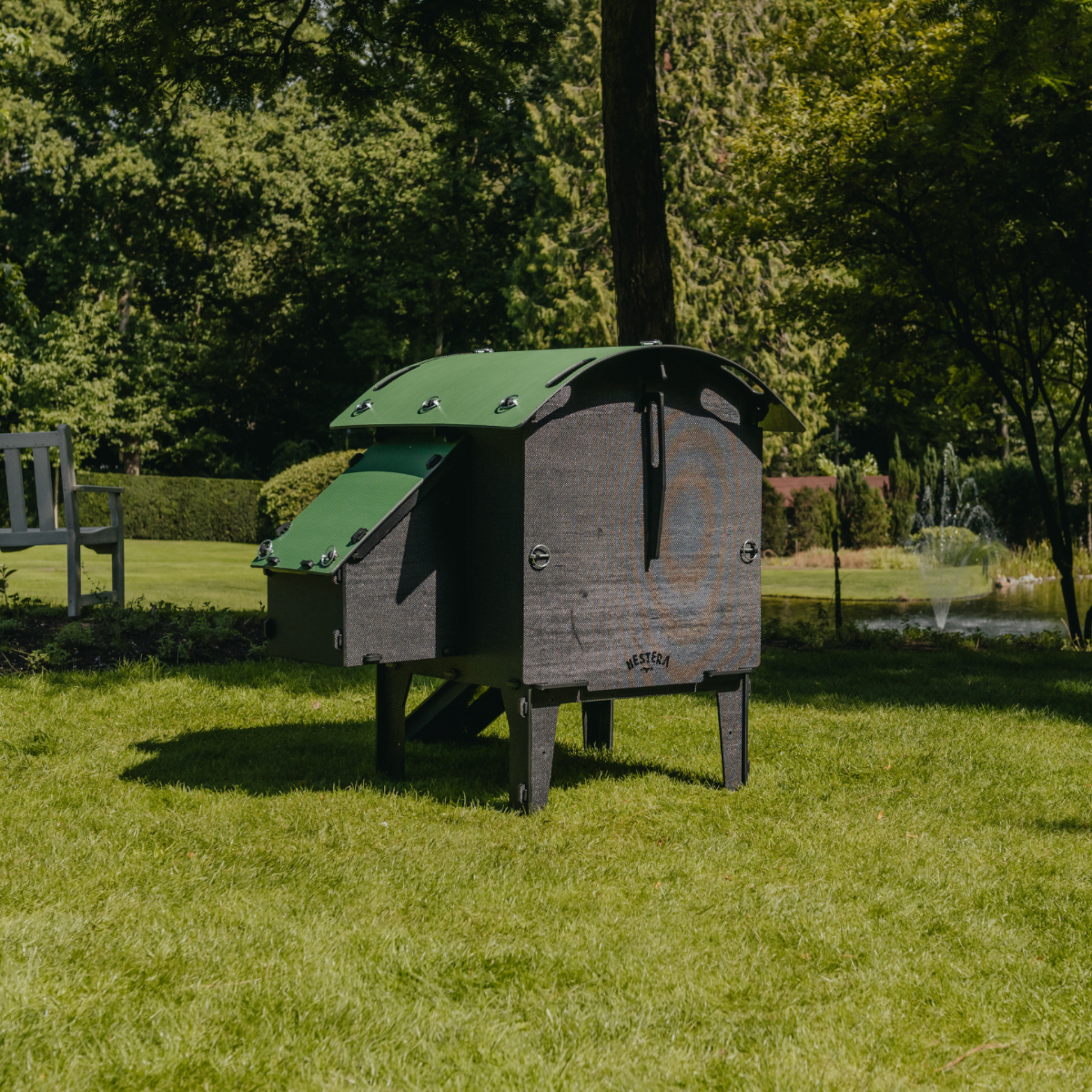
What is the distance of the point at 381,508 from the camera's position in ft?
15.1

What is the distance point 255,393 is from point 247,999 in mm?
33399

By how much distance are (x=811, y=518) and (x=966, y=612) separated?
9.08 m

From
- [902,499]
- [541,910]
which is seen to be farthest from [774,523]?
[541,910]

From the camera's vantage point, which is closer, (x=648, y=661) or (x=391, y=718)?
(x=648, y=661)

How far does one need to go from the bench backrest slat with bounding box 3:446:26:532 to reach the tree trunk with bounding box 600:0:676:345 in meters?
4.09

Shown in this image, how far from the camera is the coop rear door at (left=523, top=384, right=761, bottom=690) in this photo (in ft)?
14.9

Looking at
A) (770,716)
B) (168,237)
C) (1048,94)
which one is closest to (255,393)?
(168,237)

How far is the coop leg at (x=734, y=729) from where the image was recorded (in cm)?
516

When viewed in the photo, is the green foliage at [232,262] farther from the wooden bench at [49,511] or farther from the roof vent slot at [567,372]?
the roof vent slot at [567,372]

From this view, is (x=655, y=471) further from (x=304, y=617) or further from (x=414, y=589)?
(x=304, y=617)

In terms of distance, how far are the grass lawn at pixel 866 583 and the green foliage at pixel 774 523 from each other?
1970 millimetres

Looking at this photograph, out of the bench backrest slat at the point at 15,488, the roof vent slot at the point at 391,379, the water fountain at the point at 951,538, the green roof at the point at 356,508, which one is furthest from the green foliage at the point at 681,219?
the green roof at the point at 356,508

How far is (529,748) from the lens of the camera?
15.3ft

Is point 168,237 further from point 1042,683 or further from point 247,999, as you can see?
point 247,999
